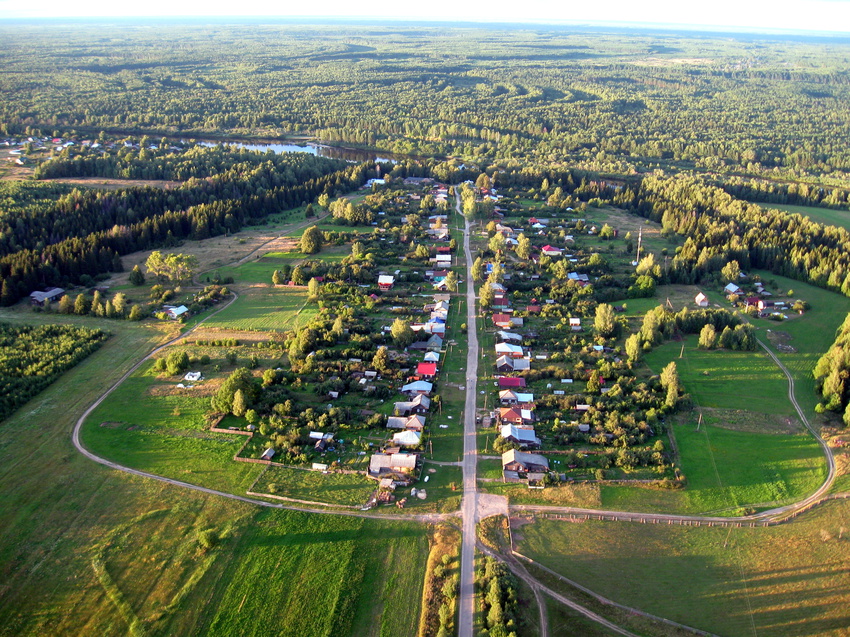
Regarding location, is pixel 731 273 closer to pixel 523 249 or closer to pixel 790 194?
pixel 523 249

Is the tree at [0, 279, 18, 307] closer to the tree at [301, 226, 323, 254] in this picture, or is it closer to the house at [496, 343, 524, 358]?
the tree at [301, 226, 323, 254]

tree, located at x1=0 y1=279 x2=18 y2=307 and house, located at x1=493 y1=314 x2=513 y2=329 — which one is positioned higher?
tree, located at x1=0 y1=279 x2=18 y2=307

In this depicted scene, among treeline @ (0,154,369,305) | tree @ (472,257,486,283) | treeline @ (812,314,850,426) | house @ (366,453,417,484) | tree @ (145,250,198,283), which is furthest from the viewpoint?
tree @ (472,257,486,283)

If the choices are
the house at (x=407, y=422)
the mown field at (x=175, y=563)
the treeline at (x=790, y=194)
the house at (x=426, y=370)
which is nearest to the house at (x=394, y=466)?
the house at (x=407, y=422)

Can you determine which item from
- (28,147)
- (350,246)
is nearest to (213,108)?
(28,147)

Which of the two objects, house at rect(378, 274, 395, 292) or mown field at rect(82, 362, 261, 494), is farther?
house at rect(378, 274, 395, 292)

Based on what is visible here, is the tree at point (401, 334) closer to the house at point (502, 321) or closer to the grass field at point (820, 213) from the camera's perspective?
the house at point (502, 321)

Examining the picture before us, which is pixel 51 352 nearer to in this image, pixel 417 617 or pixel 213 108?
pixel 417 617

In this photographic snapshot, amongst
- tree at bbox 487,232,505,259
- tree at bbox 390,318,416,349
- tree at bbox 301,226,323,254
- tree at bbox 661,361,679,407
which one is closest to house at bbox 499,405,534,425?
tree at bbox 661,361,679,407
